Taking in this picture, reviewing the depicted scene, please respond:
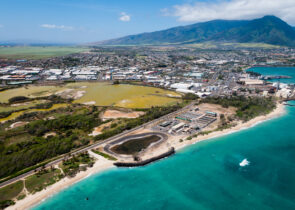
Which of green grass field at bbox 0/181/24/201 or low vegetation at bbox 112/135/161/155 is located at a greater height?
low vegetation at bbox 112/135/161/155

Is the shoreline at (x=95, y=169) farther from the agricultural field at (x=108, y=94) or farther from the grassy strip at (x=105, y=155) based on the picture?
the agricultural field at (x=108, y=94)

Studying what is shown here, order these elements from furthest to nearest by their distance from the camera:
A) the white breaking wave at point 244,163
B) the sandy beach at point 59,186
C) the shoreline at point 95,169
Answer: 1. the white breaking wave at point 244,163
2. the shoreline at point 95,169
3. the sandy beach at point 59,186

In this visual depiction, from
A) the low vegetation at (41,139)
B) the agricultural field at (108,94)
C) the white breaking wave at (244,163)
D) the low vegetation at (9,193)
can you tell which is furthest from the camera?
the agricultural field at (108,94)

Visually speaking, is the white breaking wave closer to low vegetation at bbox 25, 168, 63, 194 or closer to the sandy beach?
the sandy beach

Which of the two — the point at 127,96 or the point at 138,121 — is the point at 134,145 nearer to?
the point at 138,121

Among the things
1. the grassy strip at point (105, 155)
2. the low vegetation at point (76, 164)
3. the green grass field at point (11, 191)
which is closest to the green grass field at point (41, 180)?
the green grass field at point (11, 191)

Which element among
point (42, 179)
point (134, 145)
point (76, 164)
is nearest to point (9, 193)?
point (42, 179)

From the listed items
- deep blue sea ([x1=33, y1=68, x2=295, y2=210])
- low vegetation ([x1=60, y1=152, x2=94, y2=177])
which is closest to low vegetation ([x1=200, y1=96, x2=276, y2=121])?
deep blue sea ([x1=33, y1=68, x2=295, y2=210])

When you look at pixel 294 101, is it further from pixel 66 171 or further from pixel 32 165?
pixel 32 165

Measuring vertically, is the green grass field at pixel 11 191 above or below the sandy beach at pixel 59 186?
above
